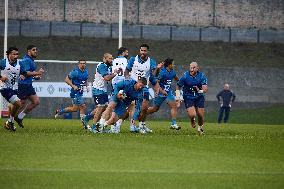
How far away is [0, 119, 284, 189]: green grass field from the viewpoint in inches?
601

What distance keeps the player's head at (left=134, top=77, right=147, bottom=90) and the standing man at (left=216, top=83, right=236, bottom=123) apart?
747 inches

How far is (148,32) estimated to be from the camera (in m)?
59.2

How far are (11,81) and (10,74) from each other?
213 millimetres

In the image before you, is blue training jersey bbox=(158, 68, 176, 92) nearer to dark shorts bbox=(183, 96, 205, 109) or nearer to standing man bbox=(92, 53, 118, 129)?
dark shorts bbox=(183, 96, 205, 109)

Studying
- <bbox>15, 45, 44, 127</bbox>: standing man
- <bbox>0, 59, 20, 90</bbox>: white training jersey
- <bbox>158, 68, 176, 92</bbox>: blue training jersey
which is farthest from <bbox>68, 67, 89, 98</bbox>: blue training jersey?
<bbox>0, 59, 20, 90</bbox>: white training jersey

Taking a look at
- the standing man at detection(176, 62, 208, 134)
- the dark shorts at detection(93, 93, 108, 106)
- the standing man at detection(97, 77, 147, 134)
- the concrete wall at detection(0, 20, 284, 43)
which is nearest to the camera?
the standing man at detection(97, 77, 147, 134)

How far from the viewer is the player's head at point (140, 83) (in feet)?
90.1

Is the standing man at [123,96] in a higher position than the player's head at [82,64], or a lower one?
lower

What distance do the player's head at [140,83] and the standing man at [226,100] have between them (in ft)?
62.3

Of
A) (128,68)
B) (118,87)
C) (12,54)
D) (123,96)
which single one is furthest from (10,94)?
(128,68)

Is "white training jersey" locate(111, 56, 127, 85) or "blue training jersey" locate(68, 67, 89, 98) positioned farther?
"blue training jersey" locate(68, 67, 89, 98)

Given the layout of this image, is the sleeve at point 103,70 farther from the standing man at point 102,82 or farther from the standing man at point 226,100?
the standing man at point 226,100

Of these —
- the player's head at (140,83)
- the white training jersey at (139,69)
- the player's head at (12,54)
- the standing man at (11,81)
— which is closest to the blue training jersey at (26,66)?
the standing man at (11,81)

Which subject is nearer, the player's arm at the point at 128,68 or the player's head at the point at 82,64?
the player's arm at the point at 128,68
